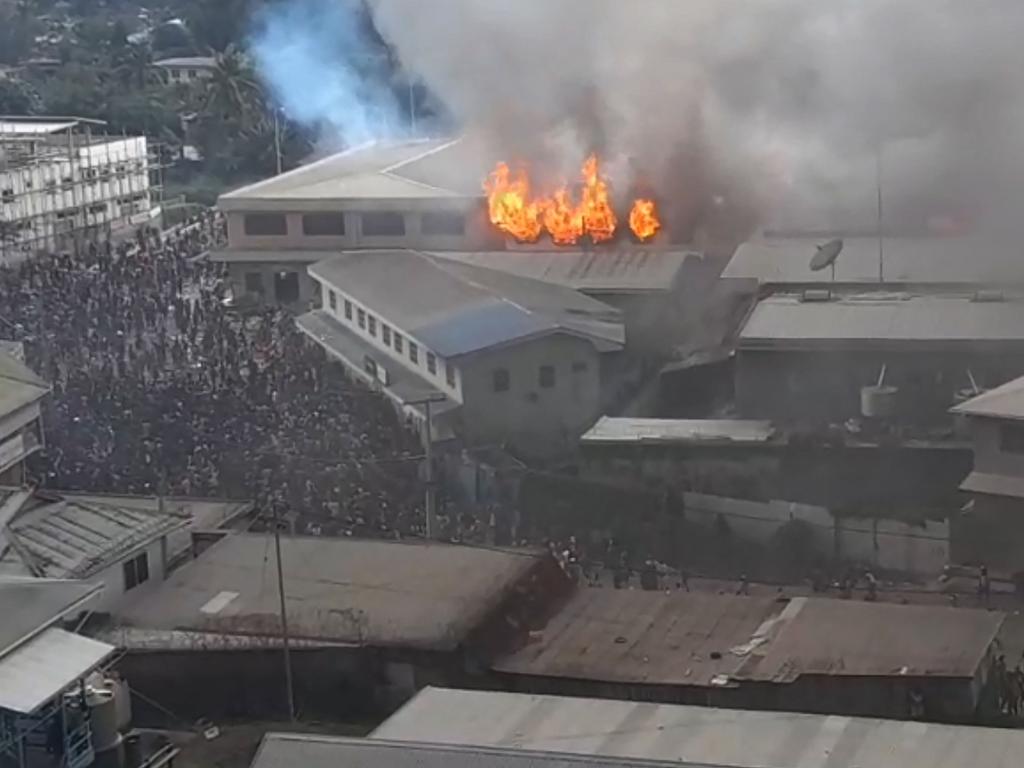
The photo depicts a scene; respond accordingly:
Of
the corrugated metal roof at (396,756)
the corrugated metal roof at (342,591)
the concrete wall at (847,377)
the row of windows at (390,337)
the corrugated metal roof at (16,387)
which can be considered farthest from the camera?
the row of windows at (390,337)

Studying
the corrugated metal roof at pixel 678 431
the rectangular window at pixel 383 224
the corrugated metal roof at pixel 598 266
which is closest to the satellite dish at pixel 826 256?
the corrugated metal roof at pixel 598 266

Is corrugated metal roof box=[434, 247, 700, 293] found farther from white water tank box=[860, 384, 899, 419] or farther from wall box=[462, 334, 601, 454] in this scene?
white water tank box=[860, 384, 899, 419]

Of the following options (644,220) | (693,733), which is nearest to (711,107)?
(644,220)

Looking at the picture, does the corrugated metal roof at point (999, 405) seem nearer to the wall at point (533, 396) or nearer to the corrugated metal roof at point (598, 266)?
the wall at point (533, 396)

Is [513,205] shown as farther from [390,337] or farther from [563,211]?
[390,337]

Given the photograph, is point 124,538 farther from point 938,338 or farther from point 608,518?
point 938,338

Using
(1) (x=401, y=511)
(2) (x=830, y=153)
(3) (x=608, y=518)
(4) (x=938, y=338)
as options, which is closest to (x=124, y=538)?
(1) (x=401, y=511)
